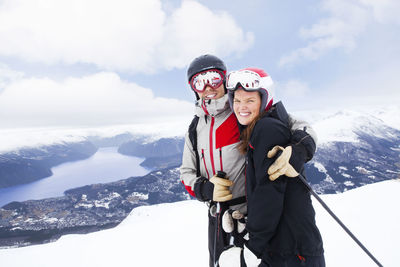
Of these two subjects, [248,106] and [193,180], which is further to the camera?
[193,180]

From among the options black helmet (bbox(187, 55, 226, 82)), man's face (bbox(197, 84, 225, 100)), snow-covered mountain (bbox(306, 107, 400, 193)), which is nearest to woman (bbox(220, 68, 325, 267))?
man's face (bbox(197, 84, 225, 100))

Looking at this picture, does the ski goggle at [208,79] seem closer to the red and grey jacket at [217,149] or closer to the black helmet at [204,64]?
the black helmet at [204,64]

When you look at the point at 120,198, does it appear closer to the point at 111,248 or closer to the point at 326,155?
the point at 111,248

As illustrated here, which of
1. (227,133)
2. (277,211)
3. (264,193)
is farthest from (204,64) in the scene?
(277,211)

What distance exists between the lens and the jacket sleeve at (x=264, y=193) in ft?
5.22

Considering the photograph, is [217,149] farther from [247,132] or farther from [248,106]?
[248,106]

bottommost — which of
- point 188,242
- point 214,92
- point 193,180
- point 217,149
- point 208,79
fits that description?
point 188,242

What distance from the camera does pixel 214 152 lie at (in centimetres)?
260

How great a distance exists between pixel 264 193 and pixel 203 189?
3.51 ft

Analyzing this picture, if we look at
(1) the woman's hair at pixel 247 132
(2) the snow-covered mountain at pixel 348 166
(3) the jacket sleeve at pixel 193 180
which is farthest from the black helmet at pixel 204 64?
(2) the snow-covered mountain at pixel 348 166

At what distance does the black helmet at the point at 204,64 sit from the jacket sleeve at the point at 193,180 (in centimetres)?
106

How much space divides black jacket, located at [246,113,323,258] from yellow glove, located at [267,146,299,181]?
44 mm

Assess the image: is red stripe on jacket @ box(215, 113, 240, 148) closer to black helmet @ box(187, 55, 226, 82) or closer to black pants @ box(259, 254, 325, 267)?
black helmet @ box(187, 55, 226, 82)

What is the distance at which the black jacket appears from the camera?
1588 millimetres
